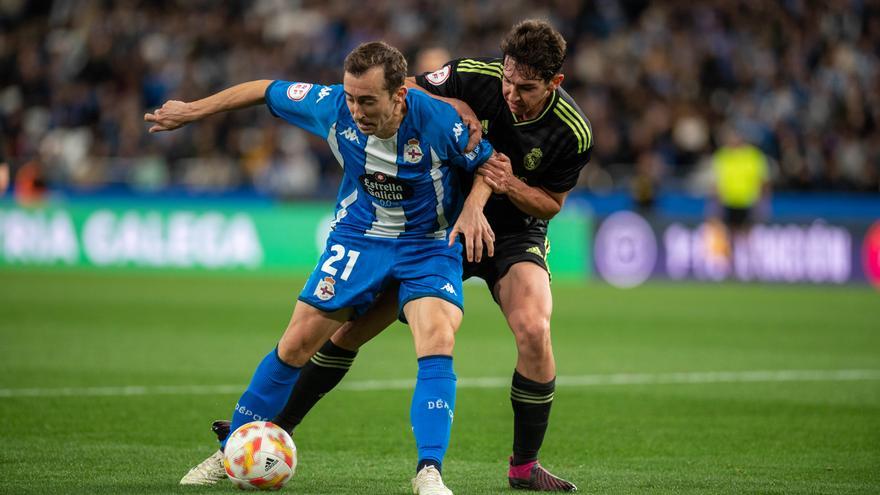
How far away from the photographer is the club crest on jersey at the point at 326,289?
18.8 feet

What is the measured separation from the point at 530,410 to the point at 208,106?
1992mm

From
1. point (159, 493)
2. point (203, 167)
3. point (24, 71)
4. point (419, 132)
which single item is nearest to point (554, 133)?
point (419, 132)

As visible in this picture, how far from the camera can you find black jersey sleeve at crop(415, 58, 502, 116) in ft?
20.6

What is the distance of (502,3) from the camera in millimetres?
25812

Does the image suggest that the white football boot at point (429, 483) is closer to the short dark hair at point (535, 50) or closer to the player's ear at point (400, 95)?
the player's ear at point (400, 95)

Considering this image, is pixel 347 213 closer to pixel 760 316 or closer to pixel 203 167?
pixel 760 316

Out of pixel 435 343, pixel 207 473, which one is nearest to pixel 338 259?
pixel 435 343

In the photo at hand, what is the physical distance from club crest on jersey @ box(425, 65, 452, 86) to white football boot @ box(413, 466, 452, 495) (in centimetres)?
194

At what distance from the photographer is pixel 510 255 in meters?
6.28

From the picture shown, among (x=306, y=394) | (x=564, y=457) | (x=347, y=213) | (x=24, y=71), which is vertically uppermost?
(x=24, y=71)

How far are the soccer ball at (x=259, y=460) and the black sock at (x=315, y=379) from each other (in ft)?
2.44

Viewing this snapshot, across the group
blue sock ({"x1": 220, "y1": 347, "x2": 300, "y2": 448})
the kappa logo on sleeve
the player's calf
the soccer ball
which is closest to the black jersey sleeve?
the kappa logo on sleeve

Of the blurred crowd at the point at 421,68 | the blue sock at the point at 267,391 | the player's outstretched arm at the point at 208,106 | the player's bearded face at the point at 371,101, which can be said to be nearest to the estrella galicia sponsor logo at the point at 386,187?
the player's bearded face at the point at 371,101

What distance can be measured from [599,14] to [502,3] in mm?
1961
